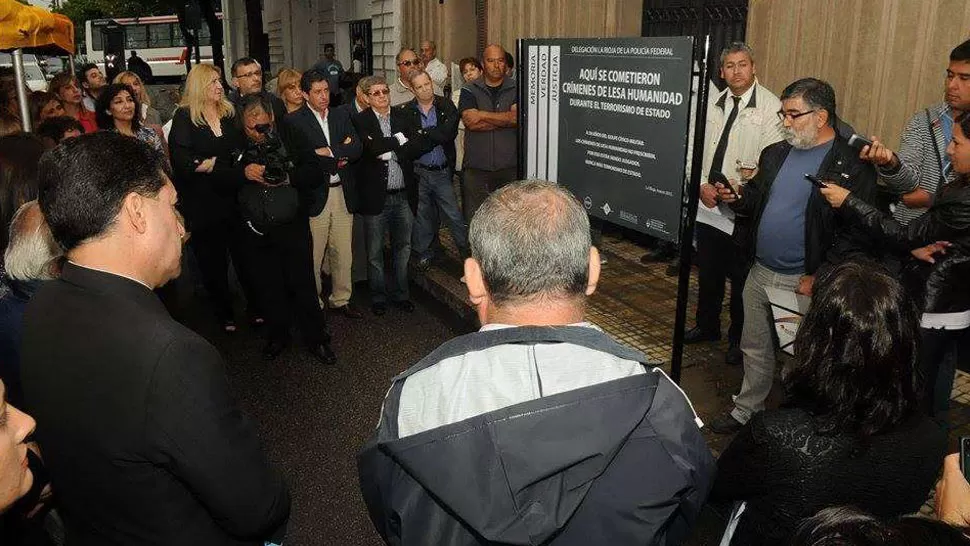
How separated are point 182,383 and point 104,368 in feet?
0.65

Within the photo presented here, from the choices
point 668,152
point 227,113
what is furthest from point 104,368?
point 227,113

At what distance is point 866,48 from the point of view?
5938 millimetres

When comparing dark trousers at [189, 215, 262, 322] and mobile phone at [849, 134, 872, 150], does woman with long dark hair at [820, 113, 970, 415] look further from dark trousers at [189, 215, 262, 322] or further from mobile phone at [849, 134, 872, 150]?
dark trousers at [189, 215, 262, 322]

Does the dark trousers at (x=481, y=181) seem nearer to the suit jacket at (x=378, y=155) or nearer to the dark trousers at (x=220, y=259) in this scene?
the suit jacket at (x=378, y=155)

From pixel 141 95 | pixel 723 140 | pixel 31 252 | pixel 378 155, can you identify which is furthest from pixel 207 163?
pixel 723 140

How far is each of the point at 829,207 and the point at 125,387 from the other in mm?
3495

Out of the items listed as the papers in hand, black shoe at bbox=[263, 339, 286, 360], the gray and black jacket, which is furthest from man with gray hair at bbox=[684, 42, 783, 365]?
the gray and black jacket

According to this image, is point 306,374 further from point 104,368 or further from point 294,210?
point 104,368

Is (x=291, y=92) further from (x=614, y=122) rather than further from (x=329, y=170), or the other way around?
(x=614, y=122)

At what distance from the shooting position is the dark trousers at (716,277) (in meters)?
5.34

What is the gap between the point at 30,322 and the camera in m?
1.97

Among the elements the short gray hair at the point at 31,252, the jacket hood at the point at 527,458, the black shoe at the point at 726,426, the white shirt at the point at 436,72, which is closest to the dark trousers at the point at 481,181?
the black shoe at the point at 726,426

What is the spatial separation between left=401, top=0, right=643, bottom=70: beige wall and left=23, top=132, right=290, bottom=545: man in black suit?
7.66 m

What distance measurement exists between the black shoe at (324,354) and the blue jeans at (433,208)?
82.2 inches
